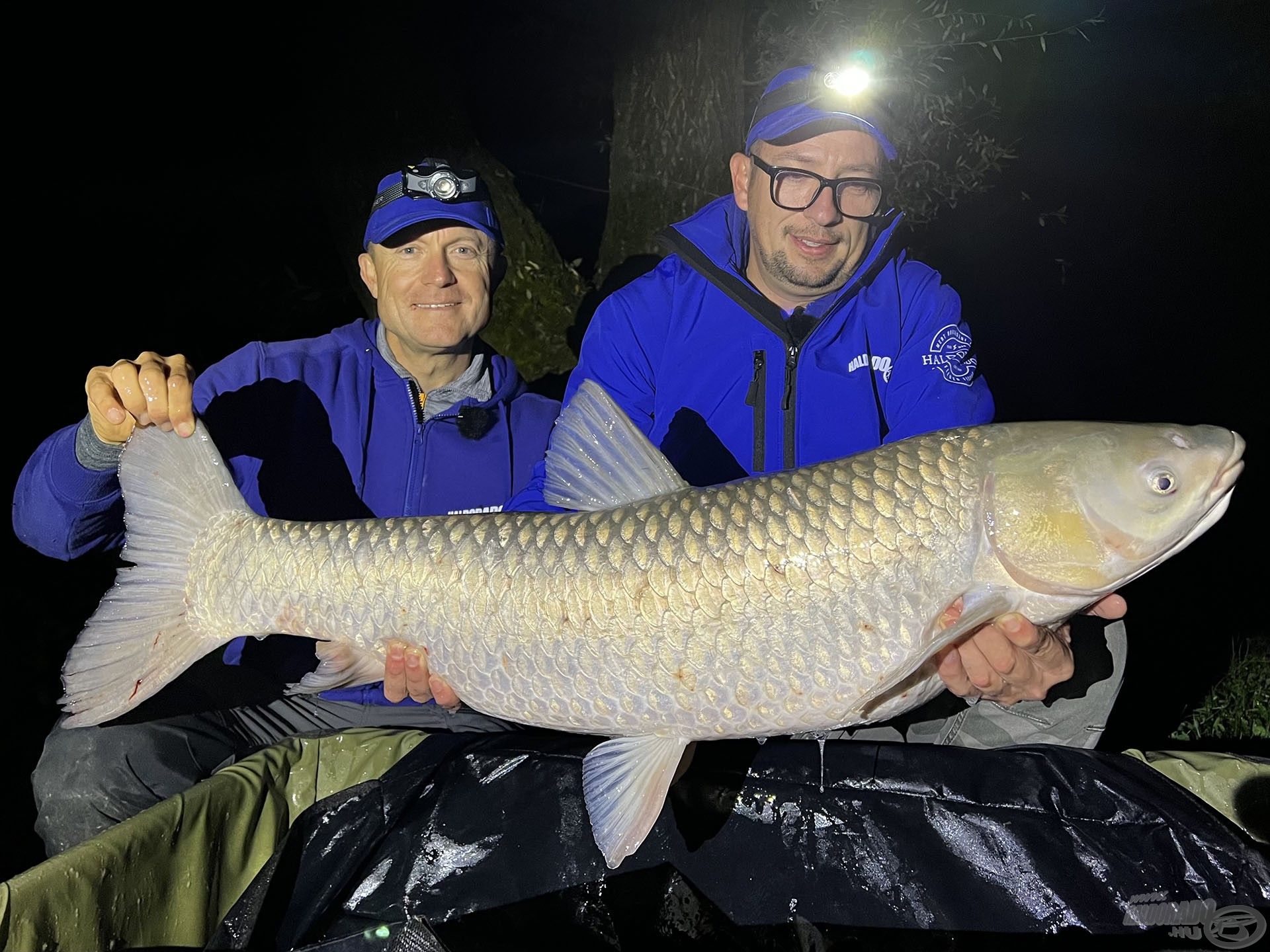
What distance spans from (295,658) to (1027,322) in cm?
395

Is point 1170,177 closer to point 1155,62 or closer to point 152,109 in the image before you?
point 1155,62

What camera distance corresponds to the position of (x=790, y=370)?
254 cm

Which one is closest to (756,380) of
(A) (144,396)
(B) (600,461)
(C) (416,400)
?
(B) (600,461)

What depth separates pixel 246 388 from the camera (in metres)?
2.58

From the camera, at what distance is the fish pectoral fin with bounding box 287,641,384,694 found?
77.1 inches

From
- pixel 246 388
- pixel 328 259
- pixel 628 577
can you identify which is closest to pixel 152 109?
pixel 328 259

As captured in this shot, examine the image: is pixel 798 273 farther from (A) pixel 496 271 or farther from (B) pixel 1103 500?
(B) pixel 1103 500

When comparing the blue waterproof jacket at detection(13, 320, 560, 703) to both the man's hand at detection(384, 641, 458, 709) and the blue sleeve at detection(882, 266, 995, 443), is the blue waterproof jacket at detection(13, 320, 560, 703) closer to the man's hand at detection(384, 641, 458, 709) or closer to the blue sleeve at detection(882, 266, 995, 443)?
the man's hand at detection(384, 641, 458, 709)

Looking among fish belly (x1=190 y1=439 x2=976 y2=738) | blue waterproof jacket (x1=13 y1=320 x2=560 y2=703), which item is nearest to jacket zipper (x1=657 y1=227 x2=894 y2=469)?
blue waterproof jacket (x1=13 y1=320 x2=560 y2=703)

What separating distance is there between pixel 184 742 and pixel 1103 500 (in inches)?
77.5

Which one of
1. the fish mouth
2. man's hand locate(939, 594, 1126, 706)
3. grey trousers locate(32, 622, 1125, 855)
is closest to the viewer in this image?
the fish mouth

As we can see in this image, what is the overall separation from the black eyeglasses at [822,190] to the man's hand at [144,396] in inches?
56.8

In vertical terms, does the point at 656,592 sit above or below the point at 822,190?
below

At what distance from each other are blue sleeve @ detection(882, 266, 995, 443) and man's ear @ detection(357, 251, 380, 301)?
4.41 feet
